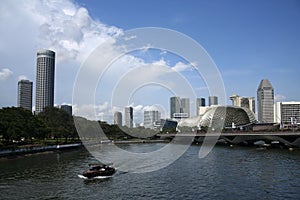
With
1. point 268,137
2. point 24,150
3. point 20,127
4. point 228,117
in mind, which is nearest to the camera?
point 24,150

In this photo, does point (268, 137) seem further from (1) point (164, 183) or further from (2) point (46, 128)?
(1) point (164, 183)

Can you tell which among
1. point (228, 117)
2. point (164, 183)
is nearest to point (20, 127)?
point (164, 183)

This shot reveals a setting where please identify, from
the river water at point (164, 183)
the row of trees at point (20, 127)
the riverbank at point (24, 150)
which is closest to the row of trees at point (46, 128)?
the row of trees at point (20, 127)

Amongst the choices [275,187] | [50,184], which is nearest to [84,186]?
[50,184]

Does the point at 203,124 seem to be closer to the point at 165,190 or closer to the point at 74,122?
the point at 74,122

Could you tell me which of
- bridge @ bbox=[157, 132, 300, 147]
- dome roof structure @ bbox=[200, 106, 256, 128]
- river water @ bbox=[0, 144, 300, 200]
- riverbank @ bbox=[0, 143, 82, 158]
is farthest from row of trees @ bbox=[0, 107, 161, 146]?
bridge @ bbox=[157, 132, 300, 147]

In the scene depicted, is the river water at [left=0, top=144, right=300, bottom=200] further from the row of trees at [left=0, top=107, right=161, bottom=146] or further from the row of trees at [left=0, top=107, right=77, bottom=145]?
the row of trees at [left=0, top=107, right=161, bottom=146]

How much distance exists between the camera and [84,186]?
104ft

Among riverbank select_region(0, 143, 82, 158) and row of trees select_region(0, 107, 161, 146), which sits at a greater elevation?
row of trees select_region(0, 107, 161, 146)

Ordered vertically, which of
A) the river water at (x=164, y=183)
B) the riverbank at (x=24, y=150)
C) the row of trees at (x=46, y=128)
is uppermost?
the row of trees at (x=46, y=128)

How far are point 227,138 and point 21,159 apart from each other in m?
68.6

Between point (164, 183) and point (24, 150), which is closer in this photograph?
point (164, 183)

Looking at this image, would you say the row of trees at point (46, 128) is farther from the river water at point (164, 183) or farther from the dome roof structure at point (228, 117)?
the dome roof structure at point (228, 117)

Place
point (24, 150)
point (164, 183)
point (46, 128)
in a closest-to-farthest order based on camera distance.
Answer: point (164, 183) → point (24, 150) → point (46, 128)
